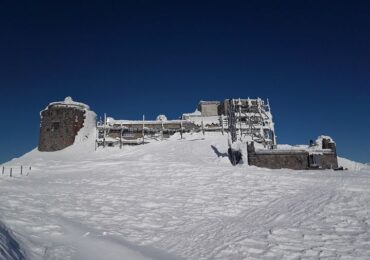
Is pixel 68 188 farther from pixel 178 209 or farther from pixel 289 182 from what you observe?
pixel 289 182

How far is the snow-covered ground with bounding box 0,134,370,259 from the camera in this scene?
313 inches

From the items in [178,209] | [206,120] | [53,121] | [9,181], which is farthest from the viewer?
[206,120]

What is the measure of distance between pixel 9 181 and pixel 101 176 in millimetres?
4687

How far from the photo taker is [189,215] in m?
11.6

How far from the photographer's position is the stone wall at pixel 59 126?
38219 millimetres

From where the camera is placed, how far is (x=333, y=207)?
11492 mm

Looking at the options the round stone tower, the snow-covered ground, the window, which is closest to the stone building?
the snow-covered ground

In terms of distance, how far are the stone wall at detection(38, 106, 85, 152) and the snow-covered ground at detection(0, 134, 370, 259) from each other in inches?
743

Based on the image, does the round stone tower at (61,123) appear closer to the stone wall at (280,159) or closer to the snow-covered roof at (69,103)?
the snow-covered roof at (69,103)

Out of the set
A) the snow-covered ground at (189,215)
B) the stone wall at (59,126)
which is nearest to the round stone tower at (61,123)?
the stone wall at (59,126)

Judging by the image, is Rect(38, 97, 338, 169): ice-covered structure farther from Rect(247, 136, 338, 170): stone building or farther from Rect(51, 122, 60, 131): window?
Rect(247, 136, 338, 170): stone building

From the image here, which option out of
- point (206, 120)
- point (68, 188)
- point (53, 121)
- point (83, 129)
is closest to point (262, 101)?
point (206, 120)

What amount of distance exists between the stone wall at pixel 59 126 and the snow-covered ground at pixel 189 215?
743 inches

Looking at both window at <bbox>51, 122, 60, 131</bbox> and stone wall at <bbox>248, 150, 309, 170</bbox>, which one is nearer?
stone wall at <bbox>248, 150, 309, 170</bbox>
